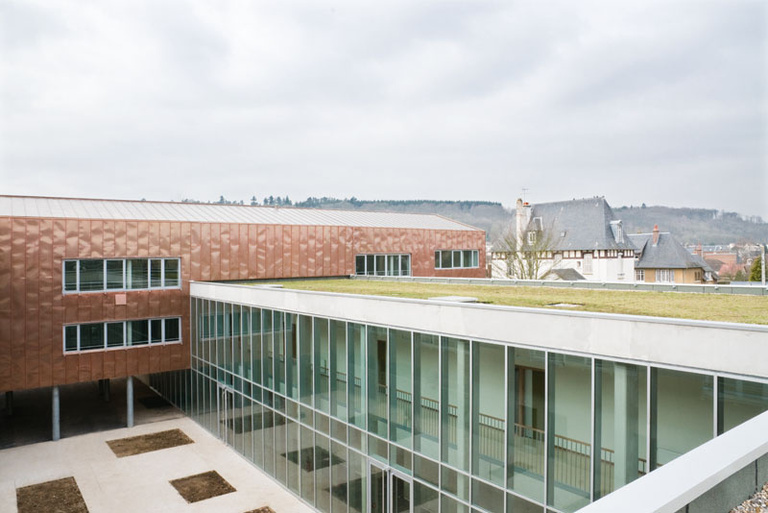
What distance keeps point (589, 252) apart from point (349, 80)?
2862cm

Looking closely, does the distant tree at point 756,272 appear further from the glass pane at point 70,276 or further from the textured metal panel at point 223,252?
the glass pane at point 70,276

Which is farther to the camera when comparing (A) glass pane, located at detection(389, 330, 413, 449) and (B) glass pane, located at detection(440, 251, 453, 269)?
(B) glass pane, located at detection(440, 251, 453, 269)

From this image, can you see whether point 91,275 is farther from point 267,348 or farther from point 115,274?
point 267,348

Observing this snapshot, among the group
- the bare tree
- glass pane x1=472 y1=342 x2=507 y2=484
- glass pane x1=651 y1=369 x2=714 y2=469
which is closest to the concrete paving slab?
glass pane x1=472 y1=342 x2=507 y2=484

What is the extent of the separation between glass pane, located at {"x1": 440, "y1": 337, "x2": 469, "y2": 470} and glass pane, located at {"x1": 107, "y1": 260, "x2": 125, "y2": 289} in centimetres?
1559

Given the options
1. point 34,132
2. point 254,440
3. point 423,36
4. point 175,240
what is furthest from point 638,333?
point 34,132

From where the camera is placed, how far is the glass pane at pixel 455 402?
9.28 metres

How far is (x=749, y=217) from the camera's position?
280 ft

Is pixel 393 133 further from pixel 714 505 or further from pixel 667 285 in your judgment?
pixel 714 505

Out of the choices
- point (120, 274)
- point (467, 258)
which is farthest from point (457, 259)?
point (120, 274)

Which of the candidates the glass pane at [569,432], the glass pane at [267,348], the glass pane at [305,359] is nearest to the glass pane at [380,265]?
the glass pane at [267,348]

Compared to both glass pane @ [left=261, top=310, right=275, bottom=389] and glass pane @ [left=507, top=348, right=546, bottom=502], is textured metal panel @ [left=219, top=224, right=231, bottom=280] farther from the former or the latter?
glass pane @ [left=507, top=348, right=546, bottom=502]

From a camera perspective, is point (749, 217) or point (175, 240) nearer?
point (175, 240)

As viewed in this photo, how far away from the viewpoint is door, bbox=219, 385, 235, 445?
18156 millimetres
